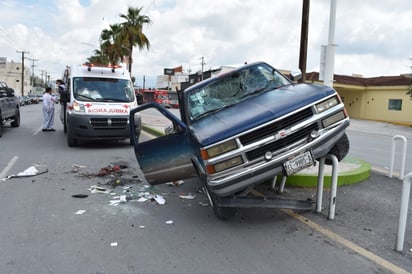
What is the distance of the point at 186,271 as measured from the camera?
3.48m

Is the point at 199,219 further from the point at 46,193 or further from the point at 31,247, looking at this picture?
the point at 46,193

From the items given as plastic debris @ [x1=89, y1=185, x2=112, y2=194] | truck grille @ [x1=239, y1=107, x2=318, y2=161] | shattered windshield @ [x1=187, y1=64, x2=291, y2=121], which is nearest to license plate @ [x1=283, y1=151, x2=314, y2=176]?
truck grille @ [x1=239, y1=107, x2=318, y2=161]

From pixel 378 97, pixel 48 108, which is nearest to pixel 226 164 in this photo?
pixel 48 108

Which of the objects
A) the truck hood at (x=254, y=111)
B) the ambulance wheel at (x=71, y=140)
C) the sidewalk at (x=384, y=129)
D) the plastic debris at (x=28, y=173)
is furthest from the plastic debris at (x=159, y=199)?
the sidewalk at (x=384, y=129)

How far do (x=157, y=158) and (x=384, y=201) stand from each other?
11.4 feet

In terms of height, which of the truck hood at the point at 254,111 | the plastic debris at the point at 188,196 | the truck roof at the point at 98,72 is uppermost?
the truck roof at the point at 98,72

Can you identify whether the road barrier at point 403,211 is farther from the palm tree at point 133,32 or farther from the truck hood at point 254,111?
the palm tree at point 133,32

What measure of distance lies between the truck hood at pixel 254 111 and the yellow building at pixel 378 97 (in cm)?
2683

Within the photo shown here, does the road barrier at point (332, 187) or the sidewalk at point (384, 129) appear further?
the sidewalk at point (384, 129)

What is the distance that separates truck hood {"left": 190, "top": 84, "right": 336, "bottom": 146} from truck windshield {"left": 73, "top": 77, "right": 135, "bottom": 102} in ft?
21.6

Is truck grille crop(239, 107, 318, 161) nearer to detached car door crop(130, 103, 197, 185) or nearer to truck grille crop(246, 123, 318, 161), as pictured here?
truck grille crop(246, 123, 318, 161)

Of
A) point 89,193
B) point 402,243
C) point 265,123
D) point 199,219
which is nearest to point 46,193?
point 89,193

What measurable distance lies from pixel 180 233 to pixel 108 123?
6.73 meters

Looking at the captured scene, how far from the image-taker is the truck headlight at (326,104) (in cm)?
459
